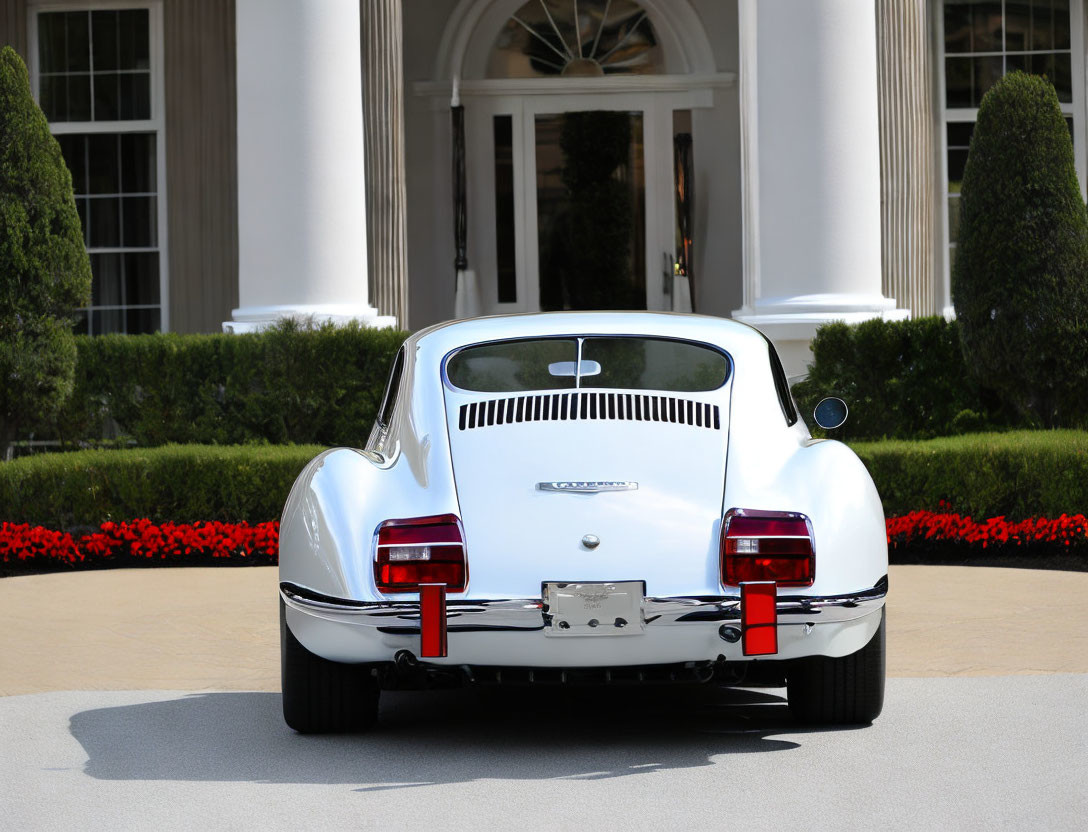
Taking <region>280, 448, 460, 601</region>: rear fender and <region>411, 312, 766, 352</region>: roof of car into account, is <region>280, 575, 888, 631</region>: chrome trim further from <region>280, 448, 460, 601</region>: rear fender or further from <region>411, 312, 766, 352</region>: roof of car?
<region>411, 312, 766, 352</region>: roof of car

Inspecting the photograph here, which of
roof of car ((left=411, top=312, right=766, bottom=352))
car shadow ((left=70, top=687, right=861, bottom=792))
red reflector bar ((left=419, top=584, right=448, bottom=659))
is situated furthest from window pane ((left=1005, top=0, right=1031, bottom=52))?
red reflector bar ((left=419, top=584, right=448, bottom=659))

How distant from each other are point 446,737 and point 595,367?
1.25 meters

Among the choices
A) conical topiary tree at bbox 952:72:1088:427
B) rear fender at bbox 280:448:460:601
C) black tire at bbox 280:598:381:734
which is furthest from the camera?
conical topiary tree at bbox 952:72:1088:427

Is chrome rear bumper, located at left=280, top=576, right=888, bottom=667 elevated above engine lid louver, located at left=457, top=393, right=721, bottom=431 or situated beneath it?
situated beneath

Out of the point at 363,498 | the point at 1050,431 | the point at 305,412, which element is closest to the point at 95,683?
the point at 363,498

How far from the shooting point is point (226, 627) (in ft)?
23.7

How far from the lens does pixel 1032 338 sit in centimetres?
1002

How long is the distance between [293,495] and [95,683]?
5.07 ft

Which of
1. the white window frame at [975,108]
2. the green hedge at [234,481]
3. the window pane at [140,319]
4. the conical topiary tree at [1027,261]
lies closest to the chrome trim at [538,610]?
the green hedge at [234,481]

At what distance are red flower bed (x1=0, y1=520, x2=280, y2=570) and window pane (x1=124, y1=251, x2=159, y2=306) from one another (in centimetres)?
557

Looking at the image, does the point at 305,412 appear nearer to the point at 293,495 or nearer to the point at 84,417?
the point at 84,417

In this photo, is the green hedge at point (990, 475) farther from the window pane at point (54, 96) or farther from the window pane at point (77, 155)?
the window pane at point (54, 96)

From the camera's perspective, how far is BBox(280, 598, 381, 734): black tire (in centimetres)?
480

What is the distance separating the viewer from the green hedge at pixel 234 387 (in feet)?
35.1
